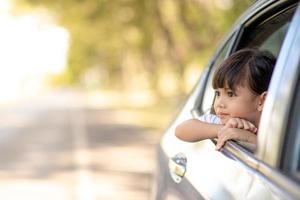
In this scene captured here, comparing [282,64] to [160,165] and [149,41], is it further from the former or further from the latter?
[149,41]

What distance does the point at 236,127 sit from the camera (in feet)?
8.33

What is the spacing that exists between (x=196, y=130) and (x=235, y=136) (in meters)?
0.29

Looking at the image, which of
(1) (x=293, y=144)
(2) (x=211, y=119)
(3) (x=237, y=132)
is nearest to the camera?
(1) (x=293, y=144)

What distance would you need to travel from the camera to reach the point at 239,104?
2.64m

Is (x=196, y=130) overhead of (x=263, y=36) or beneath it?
beneath

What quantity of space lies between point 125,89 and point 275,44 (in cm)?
6039

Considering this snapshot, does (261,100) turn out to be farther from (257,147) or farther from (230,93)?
(257,147)

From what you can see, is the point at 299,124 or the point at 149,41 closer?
the point at 299,124

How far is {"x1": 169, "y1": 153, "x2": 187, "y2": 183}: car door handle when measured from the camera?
9.89ft

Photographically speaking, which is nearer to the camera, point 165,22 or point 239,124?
point 239,124

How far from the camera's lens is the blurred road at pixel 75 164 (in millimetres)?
9344

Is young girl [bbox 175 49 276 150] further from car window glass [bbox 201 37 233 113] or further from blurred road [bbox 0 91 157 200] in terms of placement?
blurred road [bbox 0 91 157 200]

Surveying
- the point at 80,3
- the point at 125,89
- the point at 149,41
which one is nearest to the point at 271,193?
the point at 80,3

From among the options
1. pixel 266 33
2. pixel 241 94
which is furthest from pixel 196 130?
pixel 266 33
